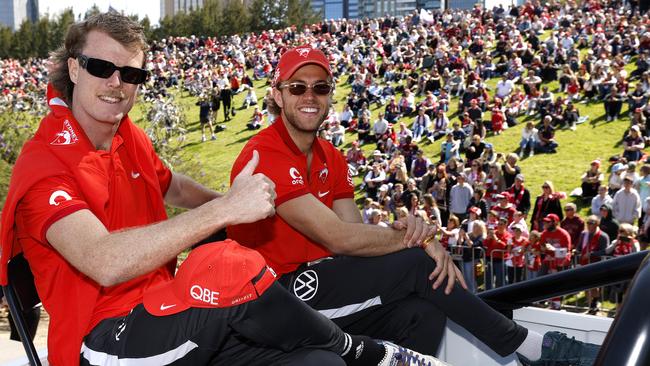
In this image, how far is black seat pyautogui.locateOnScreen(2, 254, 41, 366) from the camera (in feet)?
7.20

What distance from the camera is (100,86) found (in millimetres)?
2398

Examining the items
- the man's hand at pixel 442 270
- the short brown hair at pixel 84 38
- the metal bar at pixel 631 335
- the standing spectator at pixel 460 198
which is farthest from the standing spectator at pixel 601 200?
the metal bar at pixel 631 335

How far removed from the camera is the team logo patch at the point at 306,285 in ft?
8.84

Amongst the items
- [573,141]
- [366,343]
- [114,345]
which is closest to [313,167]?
[366,343]

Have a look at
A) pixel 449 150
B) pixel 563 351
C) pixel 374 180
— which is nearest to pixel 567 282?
pixel 563 351

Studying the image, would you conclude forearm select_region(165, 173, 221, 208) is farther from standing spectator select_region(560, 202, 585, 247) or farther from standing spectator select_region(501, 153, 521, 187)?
standing spectator select_region(501, 153, 521, 187)

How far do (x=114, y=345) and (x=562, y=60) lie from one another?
22.7 metres

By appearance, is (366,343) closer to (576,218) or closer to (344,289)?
(344,289)

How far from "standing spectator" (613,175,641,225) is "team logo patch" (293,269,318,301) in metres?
9.91

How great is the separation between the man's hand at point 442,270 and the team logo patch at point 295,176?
0.53 m

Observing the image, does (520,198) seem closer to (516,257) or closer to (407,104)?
(516,257)

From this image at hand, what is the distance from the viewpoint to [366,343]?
2324 millimetres

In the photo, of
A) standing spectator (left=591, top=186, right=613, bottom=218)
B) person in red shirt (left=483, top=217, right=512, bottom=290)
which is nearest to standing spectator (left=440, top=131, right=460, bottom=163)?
standing spectator (left=591, top=186, right=613, bottom=218)

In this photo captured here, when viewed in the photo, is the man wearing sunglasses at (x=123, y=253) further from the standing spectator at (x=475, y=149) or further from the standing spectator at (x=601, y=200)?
the standing spectator at (x=475, y=149)
